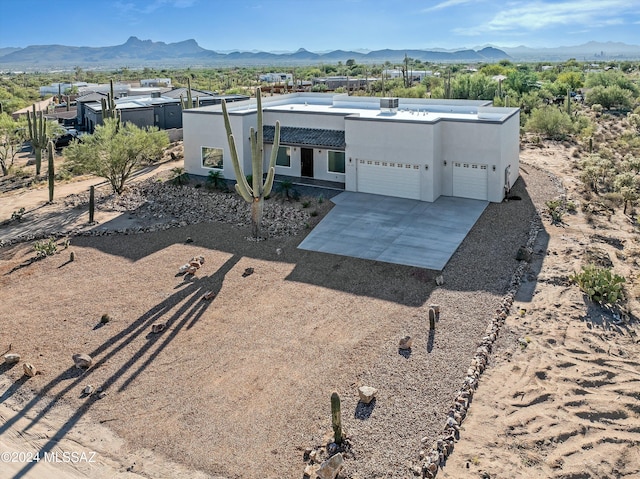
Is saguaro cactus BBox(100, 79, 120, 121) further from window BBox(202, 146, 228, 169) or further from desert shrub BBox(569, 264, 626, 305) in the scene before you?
desert shrub BBox(569, 264, 626, 305)

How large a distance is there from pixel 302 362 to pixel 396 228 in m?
10.3

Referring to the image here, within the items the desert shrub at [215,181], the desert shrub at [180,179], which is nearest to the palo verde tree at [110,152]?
the desert shrub at [180,179]

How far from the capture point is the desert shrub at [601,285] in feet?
55.5

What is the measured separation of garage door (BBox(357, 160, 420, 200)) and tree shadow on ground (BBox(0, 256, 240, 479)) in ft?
35.0

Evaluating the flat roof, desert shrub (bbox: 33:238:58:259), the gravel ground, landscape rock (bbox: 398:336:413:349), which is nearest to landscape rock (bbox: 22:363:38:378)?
the gravel ground

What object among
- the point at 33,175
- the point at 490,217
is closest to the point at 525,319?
the point at 490,217

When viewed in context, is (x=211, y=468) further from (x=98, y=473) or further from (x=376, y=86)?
(x=376, y=86)

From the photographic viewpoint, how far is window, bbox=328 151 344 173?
29.7m

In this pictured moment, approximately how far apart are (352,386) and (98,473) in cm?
557

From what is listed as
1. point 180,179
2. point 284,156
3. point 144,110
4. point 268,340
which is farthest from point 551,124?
point 268,340

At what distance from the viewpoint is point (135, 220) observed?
26641mm

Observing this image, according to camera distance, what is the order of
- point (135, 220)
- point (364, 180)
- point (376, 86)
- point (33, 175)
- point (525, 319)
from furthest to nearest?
point (376, 86)
point (33, 175)
point (364, 180)
point (135, 220)
point (525, 319)

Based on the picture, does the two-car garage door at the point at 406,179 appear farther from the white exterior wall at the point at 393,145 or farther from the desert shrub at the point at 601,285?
the desert shrub at the point at 601,285

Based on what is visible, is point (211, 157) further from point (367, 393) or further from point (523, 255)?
point (367, 393)
